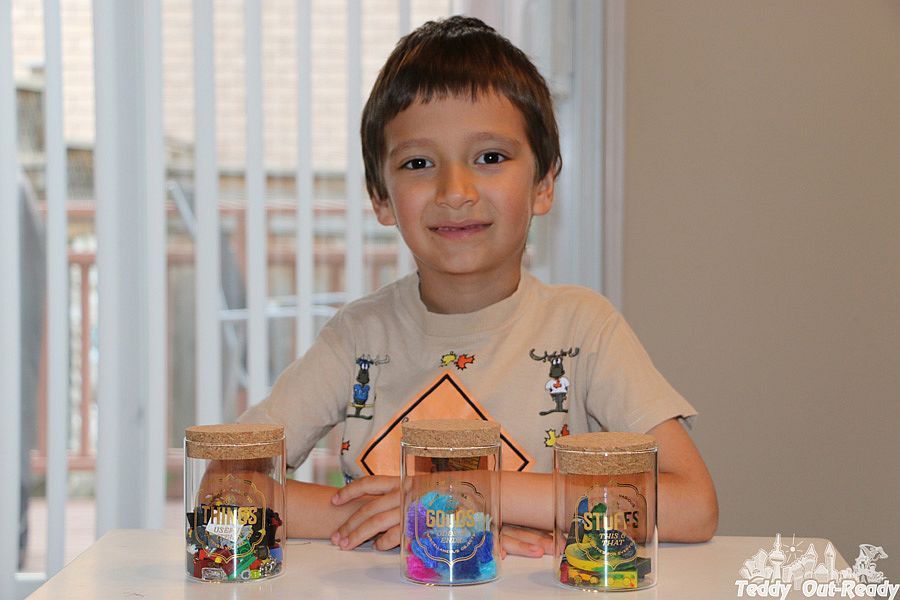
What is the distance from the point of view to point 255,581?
2.59 ft

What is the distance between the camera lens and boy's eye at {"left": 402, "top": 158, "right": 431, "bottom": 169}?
48.8 inches

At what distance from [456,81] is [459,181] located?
0.42 feet

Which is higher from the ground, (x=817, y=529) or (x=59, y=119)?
(x=59, y=119)

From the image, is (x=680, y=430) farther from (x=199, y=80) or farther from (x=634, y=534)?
(x=199, y=80)

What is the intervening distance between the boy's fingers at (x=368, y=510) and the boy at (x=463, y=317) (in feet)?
0.56

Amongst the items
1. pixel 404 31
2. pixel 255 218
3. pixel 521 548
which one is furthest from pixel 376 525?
pixel 404 31

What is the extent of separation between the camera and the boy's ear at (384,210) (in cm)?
135

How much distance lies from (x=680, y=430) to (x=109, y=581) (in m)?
0.59

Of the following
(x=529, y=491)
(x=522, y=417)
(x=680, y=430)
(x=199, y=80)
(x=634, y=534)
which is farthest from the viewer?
(x=199, y=80)

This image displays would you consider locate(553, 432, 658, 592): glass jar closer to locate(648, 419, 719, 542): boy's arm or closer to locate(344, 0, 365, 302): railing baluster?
locate(648, 419, 719, 542): boy's arm

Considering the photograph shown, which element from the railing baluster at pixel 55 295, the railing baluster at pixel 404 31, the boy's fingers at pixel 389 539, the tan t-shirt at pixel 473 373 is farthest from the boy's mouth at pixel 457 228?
the railing baluster at pixel 55 295

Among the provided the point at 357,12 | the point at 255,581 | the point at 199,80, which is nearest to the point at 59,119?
the point at 199,80

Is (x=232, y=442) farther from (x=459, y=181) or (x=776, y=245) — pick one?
(x=776, y=245)

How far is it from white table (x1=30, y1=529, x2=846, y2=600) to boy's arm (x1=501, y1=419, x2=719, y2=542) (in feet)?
0.06
